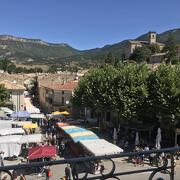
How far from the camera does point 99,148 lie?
24203 millimetres

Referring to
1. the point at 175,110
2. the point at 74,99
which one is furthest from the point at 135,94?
the point at 74,99

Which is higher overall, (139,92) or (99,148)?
(139,92)

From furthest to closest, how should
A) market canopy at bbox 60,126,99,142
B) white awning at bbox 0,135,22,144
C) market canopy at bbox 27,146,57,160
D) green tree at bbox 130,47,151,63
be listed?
green tree at bbox 130,47,151,63, market canopy at bbox 60,126,99,142, white awning at bbox 0,135,22,144, market canopy at bbox 27,146,57,160

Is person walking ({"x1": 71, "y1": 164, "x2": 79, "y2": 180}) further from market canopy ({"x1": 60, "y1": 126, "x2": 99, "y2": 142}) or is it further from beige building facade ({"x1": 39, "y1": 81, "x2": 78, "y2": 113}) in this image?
beige building facade ({"x1": 39, "y1": 81, "x2": 78, "y2": 113})

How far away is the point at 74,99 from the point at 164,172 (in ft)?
149

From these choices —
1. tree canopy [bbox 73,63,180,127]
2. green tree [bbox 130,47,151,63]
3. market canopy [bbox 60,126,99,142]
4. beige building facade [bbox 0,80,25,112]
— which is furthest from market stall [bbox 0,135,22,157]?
green tree [bbox 130,47,151,63]

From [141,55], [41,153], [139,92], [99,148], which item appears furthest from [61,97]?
[141,55]

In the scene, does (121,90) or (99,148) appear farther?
(121,90)

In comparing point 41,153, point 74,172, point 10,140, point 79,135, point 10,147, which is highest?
point 74,172

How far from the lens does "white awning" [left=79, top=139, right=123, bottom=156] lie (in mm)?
23438

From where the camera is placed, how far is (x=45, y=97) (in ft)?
230

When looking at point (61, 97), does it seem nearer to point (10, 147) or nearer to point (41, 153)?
point (10, 147)

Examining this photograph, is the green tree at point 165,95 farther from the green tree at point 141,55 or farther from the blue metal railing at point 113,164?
the green tree at point 141,55

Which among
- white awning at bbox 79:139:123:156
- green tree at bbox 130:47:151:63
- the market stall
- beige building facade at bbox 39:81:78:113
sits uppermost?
green tree at bbox 130:47:151:63
